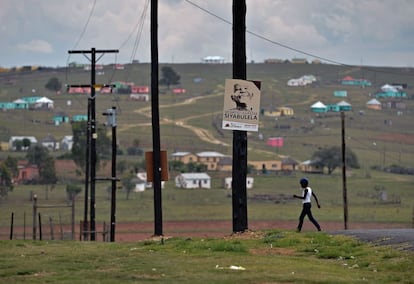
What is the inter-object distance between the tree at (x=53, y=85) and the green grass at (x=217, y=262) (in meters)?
155

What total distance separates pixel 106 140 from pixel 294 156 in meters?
20.4

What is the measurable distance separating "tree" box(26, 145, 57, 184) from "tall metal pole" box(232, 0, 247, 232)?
70.6 metres

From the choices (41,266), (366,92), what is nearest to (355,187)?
(41,266)

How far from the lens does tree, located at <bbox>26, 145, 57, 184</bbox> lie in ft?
310

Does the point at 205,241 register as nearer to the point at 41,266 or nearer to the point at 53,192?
the point at 41,266

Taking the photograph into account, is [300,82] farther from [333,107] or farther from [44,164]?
[44,164]

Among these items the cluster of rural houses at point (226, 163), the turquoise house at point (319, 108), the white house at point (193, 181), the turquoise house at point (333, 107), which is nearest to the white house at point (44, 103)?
the turquoise house at point (319, 108)

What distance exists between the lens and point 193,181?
94.9 metres

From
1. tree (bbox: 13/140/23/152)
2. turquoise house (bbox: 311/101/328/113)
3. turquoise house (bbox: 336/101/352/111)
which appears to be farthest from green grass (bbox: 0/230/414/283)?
Answer: turquoise house (bbox: 311/101/328/113)

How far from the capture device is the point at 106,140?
107m

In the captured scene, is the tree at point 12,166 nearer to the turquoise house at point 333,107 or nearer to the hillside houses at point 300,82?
the turquoise house at point 333,107

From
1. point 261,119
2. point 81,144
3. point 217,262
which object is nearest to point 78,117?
point 261,119

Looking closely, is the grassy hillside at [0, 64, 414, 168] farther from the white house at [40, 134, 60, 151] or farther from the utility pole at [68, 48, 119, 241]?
the utility pole at [68, 48, 119, 241]

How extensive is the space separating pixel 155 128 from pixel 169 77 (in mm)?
160000
